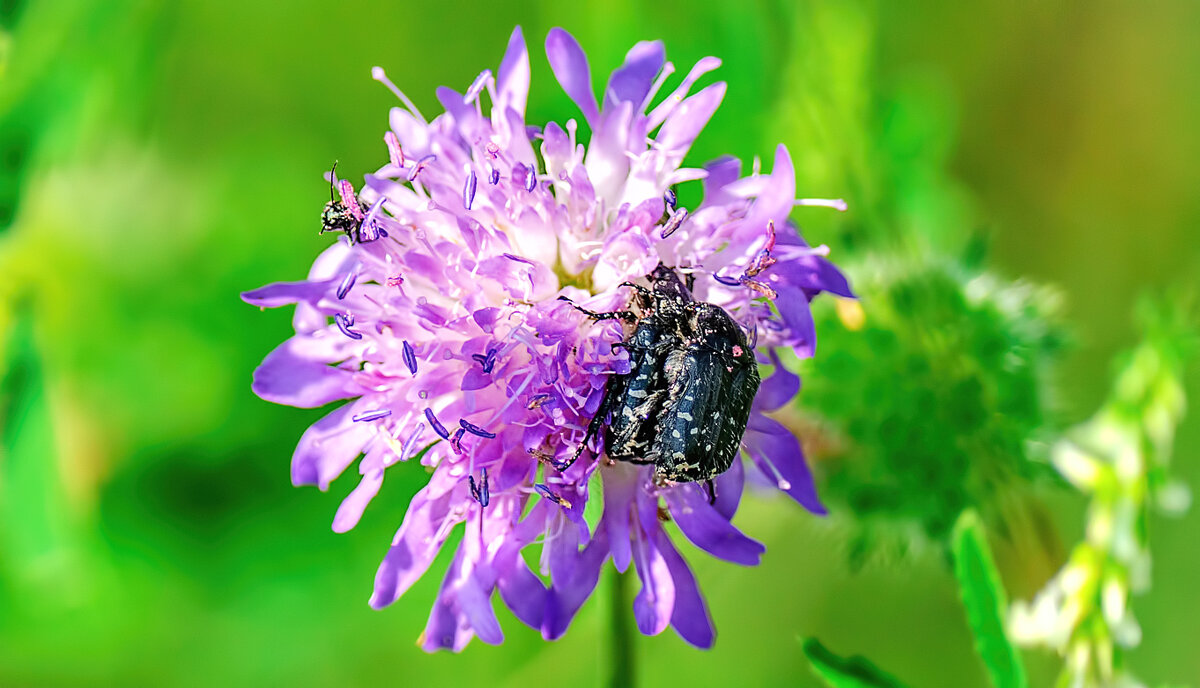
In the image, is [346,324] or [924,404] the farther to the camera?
[924,404]

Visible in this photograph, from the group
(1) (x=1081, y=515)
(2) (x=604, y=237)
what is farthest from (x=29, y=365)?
(1) (x=1081, y=515)

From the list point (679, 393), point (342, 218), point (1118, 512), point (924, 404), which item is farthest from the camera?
point (924, 404)

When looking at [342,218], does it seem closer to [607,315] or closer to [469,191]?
[469,191]

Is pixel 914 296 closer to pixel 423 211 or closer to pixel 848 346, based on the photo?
pixel 848 346

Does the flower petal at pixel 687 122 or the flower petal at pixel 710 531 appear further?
the flower petal at pixel 687 122

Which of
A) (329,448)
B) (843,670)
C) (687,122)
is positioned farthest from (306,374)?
(843,670)

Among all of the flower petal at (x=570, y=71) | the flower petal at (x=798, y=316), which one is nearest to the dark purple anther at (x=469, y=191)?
the flower petal at (x=570, y=71)

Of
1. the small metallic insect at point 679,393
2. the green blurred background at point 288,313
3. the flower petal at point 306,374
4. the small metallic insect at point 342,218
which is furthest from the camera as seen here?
the green blurred background at point 288,313

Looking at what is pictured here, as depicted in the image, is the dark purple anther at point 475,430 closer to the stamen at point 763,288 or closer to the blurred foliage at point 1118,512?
the stamen at point 763,288
